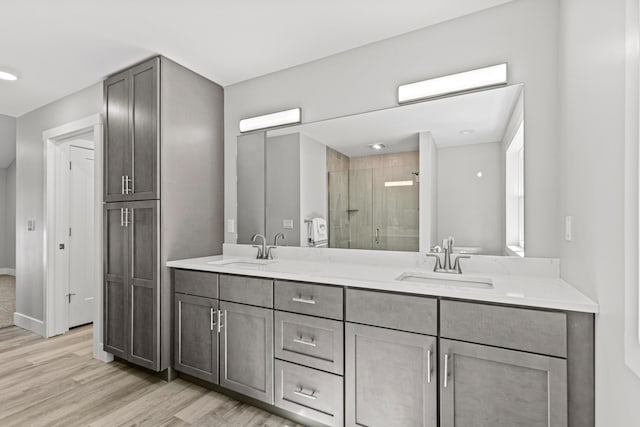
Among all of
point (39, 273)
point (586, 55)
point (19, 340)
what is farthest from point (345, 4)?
point (19, 340)

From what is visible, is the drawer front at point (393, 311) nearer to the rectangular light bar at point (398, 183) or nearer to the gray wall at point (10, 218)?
the rectangular light bar at point (398, 183)

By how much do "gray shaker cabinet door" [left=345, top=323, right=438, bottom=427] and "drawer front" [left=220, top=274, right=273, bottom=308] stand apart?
55 centimetres

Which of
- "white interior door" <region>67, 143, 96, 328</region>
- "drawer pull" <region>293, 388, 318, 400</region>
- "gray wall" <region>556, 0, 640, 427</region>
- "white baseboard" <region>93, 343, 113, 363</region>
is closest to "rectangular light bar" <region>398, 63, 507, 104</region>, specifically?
"gray wall" <region>556, 0, 640, 427</region>

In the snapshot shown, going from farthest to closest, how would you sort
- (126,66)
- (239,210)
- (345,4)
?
1. (239,210)
2. (126,66)
3. (345,4)

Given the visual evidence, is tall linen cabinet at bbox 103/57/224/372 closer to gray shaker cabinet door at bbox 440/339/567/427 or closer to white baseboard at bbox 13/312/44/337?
white baseboard at bbox 13/312/44/337

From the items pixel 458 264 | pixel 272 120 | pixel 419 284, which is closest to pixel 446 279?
pixel 458 264

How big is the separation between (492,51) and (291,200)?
1647 millimetres

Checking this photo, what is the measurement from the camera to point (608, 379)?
1.10 m

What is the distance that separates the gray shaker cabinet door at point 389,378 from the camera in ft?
4.99

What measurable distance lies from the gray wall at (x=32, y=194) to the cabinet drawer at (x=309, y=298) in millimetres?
2852

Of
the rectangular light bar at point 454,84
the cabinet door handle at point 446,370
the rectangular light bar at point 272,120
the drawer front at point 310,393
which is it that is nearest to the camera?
the cabinet door handle at point 446,370

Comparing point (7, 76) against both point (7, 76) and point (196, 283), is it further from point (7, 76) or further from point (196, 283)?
point (196, 283)

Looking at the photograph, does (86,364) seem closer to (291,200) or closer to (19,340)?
(19,340)

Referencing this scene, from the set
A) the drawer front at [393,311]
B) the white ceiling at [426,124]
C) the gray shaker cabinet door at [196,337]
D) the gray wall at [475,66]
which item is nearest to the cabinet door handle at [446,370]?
the drawer front at [393,311]
